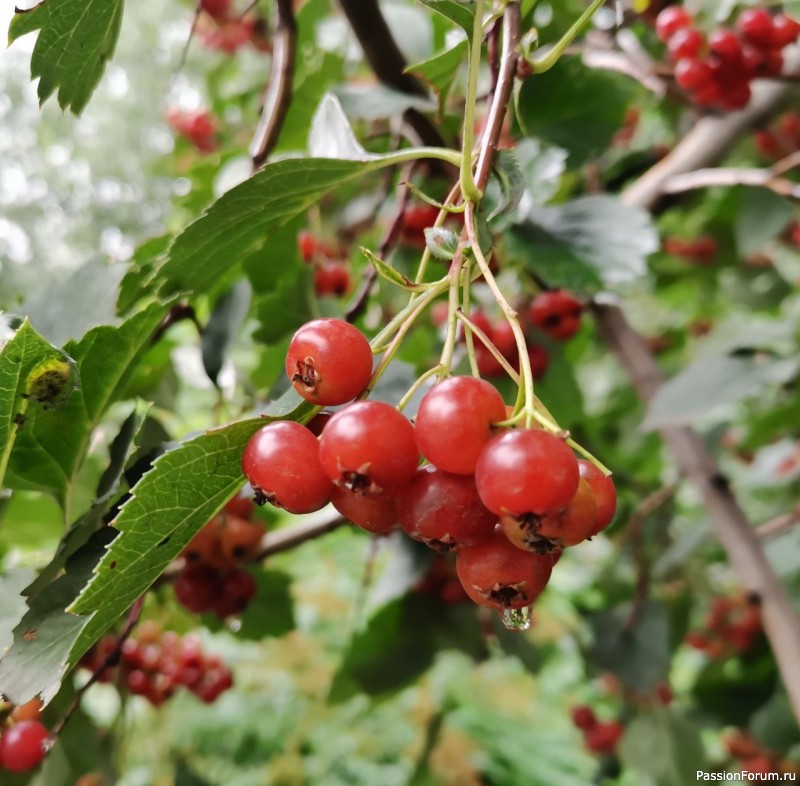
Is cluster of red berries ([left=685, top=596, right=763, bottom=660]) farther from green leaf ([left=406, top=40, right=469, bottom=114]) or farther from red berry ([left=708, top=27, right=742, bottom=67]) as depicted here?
green leaf ([left=406, top=40, right=469, bottom=114])

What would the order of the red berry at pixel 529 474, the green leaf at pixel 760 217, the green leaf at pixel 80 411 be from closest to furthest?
the red berry at pixel 529 474, the green leaf at pixel 80 411, the green leaf at pixel 760 217

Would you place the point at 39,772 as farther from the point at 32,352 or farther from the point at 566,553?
the point at 566,553

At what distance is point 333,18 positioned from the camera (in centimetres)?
171

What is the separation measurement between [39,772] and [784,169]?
4.08 ft

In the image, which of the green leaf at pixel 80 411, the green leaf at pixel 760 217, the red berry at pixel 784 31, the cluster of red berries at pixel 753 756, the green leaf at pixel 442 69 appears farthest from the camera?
the cluster of red berries at pixel 753 756

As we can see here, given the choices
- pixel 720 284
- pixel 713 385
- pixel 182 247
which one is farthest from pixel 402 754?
pixel 182 247

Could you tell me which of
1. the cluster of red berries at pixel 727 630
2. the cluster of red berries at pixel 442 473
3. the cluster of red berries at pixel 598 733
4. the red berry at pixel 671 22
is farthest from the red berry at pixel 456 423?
the cluster of red berries at pixel 598 733

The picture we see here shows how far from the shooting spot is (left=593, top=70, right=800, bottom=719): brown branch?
3.18 ft

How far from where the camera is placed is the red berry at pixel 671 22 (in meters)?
1.16

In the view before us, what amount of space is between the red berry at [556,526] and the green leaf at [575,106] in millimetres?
532

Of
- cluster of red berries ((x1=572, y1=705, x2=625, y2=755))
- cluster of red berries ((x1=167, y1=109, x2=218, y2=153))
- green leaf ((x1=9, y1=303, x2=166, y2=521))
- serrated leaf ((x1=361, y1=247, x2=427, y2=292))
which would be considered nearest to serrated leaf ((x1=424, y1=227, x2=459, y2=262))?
serrated leaf ((x1=361, y1=247, x2=427, y2=292))

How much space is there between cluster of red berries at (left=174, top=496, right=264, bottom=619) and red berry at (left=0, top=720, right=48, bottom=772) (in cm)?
20

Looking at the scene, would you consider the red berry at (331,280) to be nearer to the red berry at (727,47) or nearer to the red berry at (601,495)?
the red berry at (727,47)

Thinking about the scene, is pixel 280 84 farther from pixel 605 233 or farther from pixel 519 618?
pixel 519 618
